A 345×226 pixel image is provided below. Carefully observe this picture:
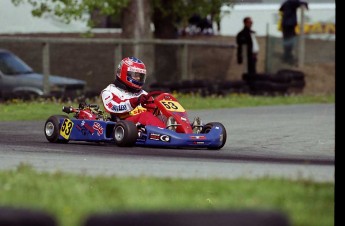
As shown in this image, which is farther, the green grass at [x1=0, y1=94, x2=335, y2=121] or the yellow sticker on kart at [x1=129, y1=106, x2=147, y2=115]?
the green grass at [x1=0, y1=94, x2=335, y2=121]

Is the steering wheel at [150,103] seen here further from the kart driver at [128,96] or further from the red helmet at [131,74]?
the red helmet at [131,74]

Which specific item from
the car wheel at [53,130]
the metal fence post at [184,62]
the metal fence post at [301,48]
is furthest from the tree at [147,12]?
the car wheel at [53,130]

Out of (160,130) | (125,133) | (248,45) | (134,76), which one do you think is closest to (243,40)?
(248,45)

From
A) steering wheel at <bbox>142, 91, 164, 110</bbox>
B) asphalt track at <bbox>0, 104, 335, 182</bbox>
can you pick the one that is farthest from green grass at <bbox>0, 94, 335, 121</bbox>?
steering wheel at <bbox>142, 91, 164, 110</bbox>

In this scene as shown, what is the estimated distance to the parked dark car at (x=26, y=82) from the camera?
22281 millimetres

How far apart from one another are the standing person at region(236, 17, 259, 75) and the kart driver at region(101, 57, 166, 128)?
48.7ft

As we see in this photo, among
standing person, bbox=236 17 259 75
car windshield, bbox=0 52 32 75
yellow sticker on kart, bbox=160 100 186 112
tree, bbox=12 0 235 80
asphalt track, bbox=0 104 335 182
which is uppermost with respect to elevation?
tree, bbox=12 0 235 80

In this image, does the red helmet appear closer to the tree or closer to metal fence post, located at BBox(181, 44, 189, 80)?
the tree

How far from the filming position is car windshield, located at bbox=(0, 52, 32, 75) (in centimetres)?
2312

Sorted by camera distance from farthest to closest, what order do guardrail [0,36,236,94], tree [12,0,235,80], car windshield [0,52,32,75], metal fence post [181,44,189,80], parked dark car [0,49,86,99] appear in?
metal fence post [181,44,189,80] → tree [12,0,235,80] → car windshield [0,52,32,75] → guardrail [0,36,236,94] → parked dark car [0,49,86,99]

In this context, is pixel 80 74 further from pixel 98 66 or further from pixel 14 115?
pixel 14 115

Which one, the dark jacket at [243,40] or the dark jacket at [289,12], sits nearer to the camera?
the dark jacket at [243,40]

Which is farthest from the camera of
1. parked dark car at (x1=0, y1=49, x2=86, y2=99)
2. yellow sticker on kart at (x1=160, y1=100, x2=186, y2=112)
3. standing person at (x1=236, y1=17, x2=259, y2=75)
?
standing person at (x1=236, y1=17, x2=259, y2=75)

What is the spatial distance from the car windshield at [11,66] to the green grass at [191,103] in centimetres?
210
